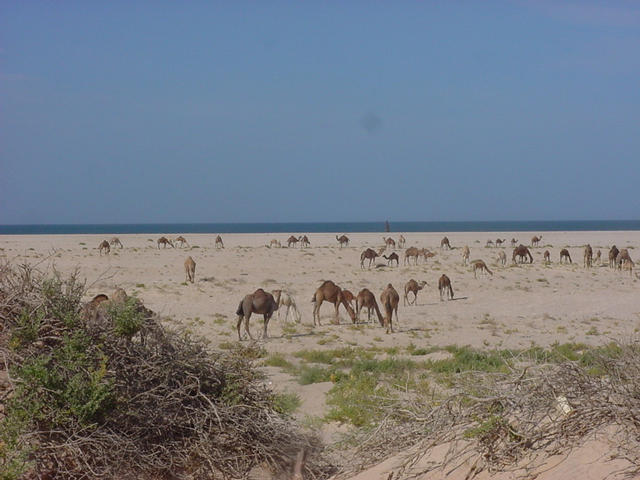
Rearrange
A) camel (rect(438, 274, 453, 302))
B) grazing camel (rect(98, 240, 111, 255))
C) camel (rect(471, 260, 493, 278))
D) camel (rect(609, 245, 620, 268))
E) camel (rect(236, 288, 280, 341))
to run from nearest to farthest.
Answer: camel (rect(236, 288, 280, 341)) → camel (rect(438, 274, 453, 302)) → camel (rect(471, 260, 493, 278)) → camel (rect(609, 245, 620, 268)) → grazing camel (rect(98, 240, 111, 255))

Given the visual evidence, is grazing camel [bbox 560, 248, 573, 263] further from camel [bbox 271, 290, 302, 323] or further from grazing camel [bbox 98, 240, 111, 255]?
grazing camel [bbox 98, 240, 111, 255]

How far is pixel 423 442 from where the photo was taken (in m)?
6.08

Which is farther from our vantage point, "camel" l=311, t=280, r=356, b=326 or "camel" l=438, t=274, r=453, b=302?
"camel" l=438, t=274, r=453, b=302

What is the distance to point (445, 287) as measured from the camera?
26531mm

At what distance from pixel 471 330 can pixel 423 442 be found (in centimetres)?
1394

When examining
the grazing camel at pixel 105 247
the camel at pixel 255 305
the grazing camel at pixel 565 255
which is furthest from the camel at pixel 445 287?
the grazing camel at pixel 105 247

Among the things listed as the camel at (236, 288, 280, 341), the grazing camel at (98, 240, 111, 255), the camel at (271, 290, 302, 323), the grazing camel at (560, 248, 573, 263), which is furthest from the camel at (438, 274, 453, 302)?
the grazing camel at (98, 240, 111, 255)

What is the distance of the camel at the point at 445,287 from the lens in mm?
25484

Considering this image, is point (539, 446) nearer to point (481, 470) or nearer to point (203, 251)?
point (481, 470)

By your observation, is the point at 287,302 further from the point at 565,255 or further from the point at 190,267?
the point at 565,255

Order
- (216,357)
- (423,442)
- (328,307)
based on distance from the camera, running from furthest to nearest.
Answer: (328,307) → (216,357) → (423,442)

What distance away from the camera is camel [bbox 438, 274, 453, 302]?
25.5m

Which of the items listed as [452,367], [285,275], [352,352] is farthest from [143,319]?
[285,275]

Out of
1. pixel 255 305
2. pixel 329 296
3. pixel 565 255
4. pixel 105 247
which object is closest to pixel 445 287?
pixel 329 296
